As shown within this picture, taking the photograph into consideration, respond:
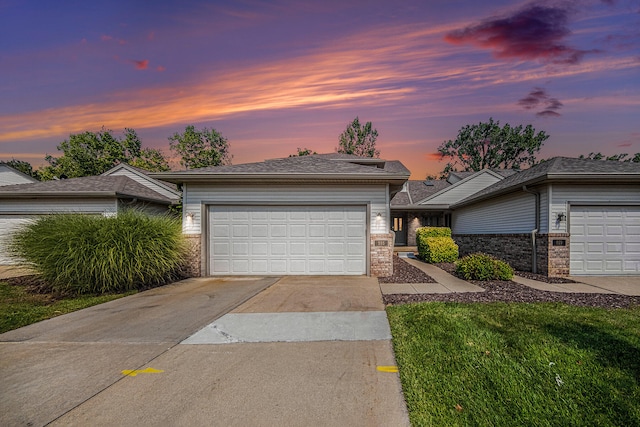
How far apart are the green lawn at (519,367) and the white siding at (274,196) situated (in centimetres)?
485

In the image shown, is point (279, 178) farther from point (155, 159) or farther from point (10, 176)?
point (155, 159)

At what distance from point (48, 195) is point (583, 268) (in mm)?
19997

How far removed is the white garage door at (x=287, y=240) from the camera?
30.9 feet

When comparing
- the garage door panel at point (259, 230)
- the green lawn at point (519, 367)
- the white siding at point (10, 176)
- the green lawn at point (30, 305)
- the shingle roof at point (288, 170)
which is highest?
the white siding at point (10, 176)

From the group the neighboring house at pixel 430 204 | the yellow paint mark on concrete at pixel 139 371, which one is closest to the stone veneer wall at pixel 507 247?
the neighboring house at pixel 430 204

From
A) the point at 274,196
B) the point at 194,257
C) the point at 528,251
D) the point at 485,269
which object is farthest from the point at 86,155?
the point at 528,251

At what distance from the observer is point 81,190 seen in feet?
41.0

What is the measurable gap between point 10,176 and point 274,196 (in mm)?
23908

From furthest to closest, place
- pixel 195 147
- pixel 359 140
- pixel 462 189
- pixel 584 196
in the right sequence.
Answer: pixel 359 140 < pixel 195 147 < pixel 462 189 < pixel 584 196

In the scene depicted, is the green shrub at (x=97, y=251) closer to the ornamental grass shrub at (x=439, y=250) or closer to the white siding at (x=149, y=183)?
the white siding at (x=149, y=183)

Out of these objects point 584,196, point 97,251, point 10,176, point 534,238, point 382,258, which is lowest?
point 382,258

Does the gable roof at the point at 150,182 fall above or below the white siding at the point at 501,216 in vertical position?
above

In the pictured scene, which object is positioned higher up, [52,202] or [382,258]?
[52,202]

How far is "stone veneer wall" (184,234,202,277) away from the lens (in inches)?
372
